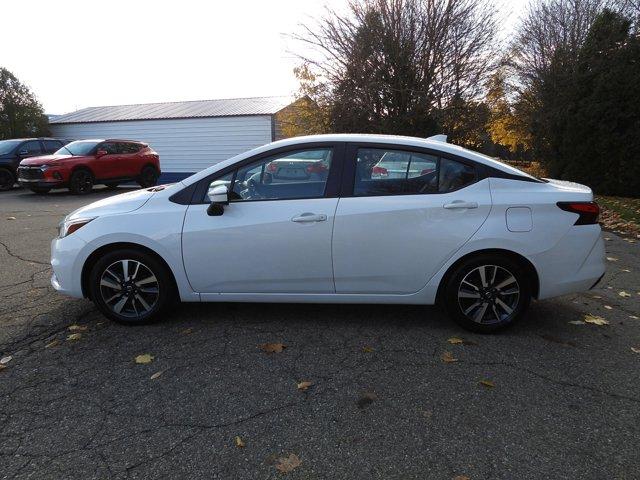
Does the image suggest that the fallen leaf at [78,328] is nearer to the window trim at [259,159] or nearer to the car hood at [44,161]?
the window trim at [259,159]

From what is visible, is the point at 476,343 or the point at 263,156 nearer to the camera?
the point at 476,343

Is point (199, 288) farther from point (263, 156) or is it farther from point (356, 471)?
point (356, 471)

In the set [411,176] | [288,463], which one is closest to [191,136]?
[411,176]

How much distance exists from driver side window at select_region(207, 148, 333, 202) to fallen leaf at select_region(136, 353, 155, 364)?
4.34ft

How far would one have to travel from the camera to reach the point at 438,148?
3.71 m

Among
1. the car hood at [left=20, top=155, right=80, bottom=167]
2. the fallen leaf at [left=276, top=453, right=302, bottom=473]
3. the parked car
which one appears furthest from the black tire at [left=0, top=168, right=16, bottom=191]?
the fallen leaf at [left=276, top=453, right=302, bottom=473]

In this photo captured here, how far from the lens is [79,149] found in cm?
1498

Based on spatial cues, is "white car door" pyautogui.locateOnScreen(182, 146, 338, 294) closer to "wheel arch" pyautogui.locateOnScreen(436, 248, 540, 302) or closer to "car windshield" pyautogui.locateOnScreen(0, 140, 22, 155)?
"wheel arch" pyautogui.locateOnScreen(436, 248, 540, 302)

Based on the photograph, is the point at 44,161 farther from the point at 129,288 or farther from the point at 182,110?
the point at 129,288

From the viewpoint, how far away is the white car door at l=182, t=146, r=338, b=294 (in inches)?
143

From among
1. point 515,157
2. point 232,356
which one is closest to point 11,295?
point 232,356

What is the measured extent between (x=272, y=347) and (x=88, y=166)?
13.6 m

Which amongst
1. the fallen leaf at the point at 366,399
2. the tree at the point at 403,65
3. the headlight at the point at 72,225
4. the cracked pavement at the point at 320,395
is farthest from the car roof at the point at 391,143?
the tree at the point at 403,65

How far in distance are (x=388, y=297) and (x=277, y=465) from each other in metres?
1.77
